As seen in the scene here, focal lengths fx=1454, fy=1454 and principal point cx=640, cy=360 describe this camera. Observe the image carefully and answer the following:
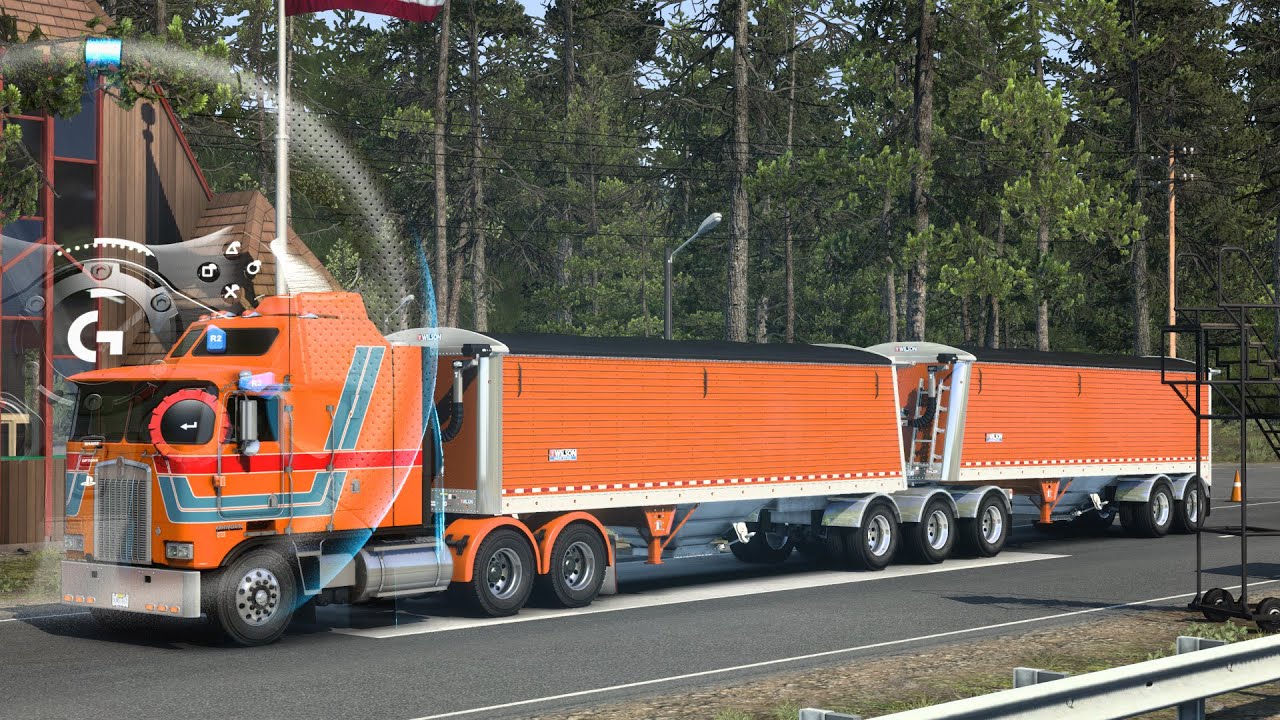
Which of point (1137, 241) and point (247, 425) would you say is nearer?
point (247, 425)

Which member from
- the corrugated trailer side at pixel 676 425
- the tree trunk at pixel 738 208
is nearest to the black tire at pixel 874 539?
the corrugated trailer side at pixel 676 425

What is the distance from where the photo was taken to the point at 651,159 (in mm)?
81500

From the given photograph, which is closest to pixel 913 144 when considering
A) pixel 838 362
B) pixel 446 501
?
pixel 838 362

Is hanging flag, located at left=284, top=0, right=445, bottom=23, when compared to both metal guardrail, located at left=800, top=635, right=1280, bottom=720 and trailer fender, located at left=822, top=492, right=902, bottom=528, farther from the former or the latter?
metal guardrail, located at left=800, top=635, right=1280, bottom=720

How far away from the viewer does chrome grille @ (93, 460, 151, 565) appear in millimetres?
13664

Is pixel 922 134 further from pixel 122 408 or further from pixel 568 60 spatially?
pixel 568 60

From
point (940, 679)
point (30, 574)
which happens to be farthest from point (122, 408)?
point (940, 679)

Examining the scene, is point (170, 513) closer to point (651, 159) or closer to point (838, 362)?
point (838, 362)

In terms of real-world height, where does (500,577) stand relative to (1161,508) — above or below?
above

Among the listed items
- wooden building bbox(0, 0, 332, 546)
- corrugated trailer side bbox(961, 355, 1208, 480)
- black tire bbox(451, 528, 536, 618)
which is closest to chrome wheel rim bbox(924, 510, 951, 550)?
corrugated trailer side bbox(961, 355, 1208, 480)

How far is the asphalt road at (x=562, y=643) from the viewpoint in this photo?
447 inches

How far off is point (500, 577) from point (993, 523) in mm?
10046

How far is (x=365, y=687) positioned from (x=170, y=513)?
3.00 m

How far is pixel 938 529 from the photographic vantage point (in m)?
22.7
